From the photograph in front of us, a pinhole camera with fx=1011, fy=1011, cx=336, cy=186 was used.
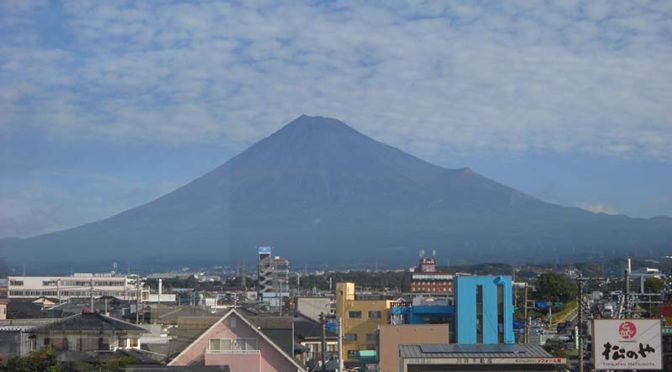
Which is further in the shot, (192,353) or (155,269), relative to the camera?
(155,269)

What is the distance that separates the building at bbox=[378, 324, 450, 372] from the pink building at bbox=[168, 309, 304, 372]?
709 centimetres

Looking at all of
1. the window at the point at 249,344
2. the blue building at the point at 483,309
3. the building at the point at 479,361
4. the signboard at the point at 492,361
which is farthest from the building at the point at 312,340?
the signboard at the point at 492,361

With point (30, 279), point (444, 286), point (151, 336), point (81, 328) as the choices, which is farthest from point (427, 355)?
point (444, 286)

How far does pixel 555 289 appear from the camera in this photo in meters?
54.7

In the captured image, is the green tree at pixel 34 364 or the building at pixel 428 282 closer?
the green tree at pixel 34 364

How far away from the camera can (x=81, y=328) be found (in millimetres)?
18625

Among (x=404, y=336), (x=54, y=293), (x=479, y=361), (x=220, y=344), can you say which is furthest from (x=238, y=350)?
(x=54, y=293)

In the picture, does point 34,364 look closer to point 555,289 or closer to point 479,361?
point 479,361

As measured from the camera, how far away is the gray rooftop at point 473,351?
1483 centimetres

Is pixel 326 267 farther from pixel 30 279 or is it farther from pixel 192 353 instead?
pixel 192 353

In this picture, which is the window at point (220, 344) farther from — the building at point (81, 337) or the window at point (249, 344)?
the building at point (81, 337)

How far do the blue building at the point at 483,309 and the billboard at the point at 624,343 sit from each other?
42.3ft

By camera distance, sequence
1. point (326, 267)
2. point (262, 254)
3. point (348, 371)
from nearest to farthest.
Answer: point (348, 371) < point (262, 254) < point (326, 267)

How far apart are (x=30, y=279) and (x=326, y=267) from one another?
317 feet
